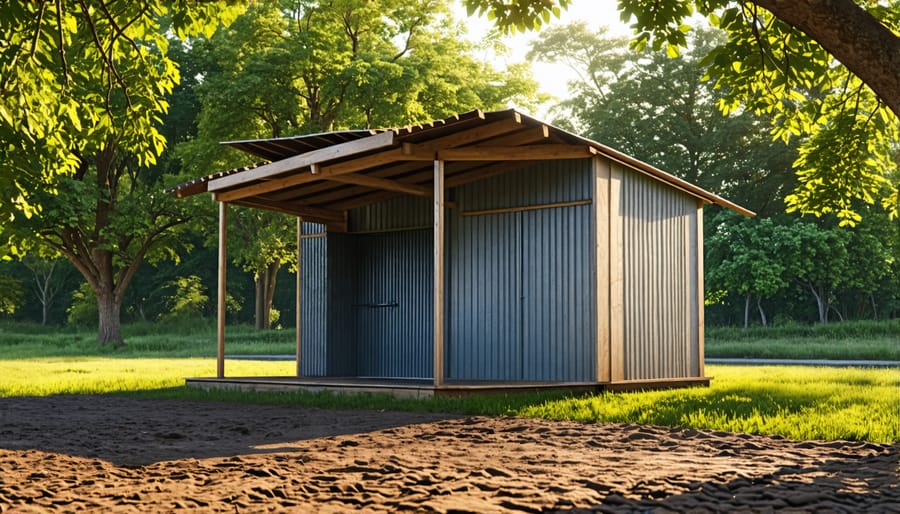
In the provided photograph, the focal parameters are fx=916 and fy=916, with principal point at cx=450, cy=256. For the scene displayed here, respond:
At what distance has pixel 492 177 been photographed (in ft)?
45.2

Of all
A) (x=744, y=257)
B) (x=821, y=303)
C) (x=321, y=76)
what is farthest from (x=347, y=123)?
(x=821, y=303)

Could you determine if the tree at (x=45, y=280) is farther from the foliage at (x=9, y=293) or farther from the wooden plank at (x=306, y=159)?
the wooden plank at (x=306, y=159)

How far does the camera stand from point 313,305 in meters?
15.8

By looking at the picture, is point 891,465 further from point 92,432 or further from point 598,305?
point 92,432

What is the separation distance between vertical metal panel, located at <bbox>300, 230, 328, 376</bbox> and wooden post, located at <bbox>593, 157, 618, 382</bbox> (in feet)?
17.3

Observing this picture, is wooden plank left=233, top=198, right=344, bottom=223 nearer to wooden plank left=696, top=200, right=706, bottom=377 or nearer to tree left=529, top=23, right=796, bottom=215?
wooden plank left=696, top=200, right=706, bottom=377

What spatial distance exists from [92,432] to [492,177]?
7.04 metres

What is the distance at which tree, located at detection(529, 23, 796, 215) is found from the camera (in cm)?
3656

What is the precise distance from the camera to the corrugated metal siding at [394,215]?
1509 centimetres

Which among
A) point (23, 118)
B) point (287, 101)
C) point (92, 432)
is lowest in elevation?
point (92, 432)

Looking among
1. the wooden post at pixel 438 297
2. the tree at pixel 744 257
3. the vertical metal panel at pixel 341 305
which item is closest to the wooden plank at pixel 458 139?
the wooden post at pixel 438 297

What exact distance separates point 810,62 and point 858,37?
4.03 m

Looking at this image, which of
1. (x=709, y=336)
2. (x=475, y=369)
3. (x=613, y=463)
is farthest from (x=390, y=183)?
(x=709, y=336)

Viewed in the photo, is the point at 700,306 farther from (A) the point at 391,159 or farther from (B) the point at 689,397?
(A) the point at 391,159
